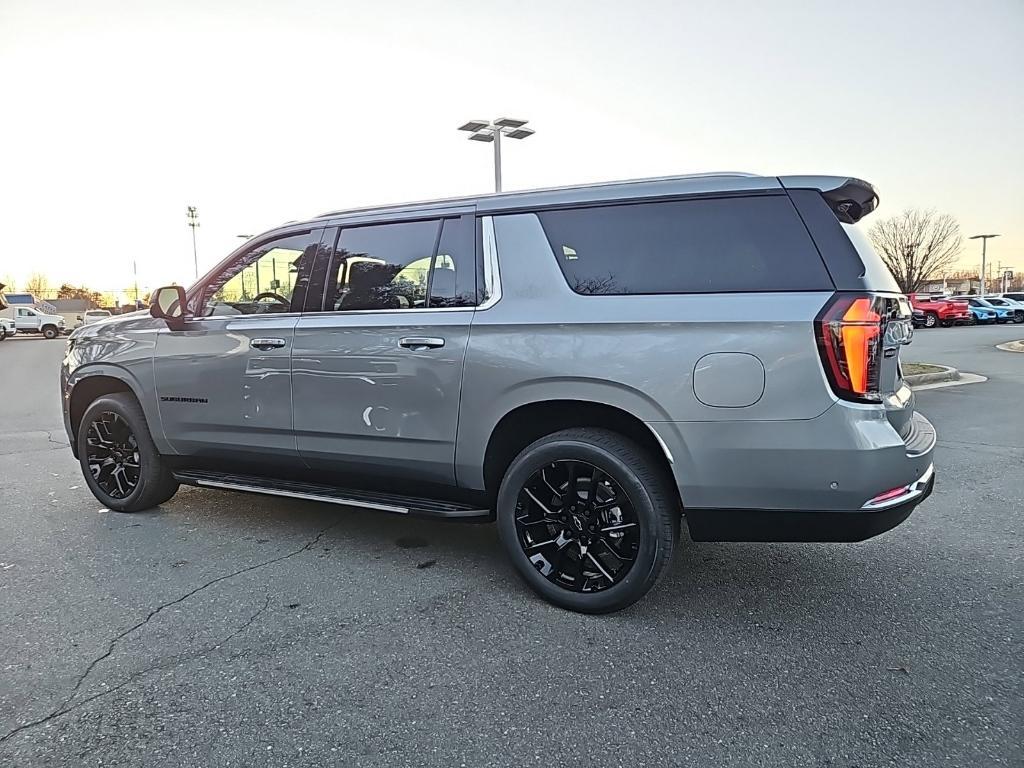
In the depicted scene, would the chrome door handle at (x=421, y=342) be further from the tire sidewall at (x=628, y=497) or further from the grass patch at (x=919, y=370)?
the grass patch at (x=919, y=370)

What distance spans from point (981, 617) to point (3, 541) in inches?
211

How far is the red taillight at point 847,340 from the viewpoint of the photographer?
2.73m

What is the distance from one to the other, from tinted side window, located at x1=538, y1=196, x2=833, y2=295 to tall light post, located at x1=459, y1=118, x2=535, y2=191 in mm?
13661

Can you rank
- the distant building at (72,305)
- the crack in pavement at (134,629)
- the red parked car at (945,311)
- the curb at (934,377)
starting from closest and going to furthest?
the crack in pavement at (134,629)
the curb at (934,377)
the red parked car at (945,311)
the distant building at (72,305)

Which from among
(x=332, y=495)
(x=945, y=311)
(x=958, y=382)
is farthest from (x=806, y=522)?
(x=945, y=311)

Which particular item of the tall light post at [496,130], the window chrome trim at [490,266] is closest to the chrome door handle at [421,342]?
the window chrome trim at [490,266]

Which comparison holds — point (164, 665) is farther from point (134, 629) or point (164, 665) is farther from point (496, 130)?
point (496, 130)

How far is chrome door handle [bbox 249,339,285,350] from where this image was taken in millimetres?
4000

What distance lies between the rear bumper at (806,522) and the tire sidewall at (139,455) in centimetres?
360

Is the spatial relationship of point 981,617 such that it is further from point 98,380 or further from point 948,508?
point 98,380

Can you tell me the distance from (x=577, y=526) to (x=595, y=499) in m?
0.17

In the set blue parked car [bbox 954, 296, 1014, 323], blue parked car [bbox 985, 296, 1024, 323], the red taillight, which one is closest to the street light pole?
the red taillight

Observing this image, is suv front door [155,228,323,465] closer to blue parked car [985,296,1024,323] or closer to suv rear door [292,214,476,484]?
suv rear door [292,214,476,484]

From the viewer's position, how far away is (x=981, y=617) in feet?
10.3
